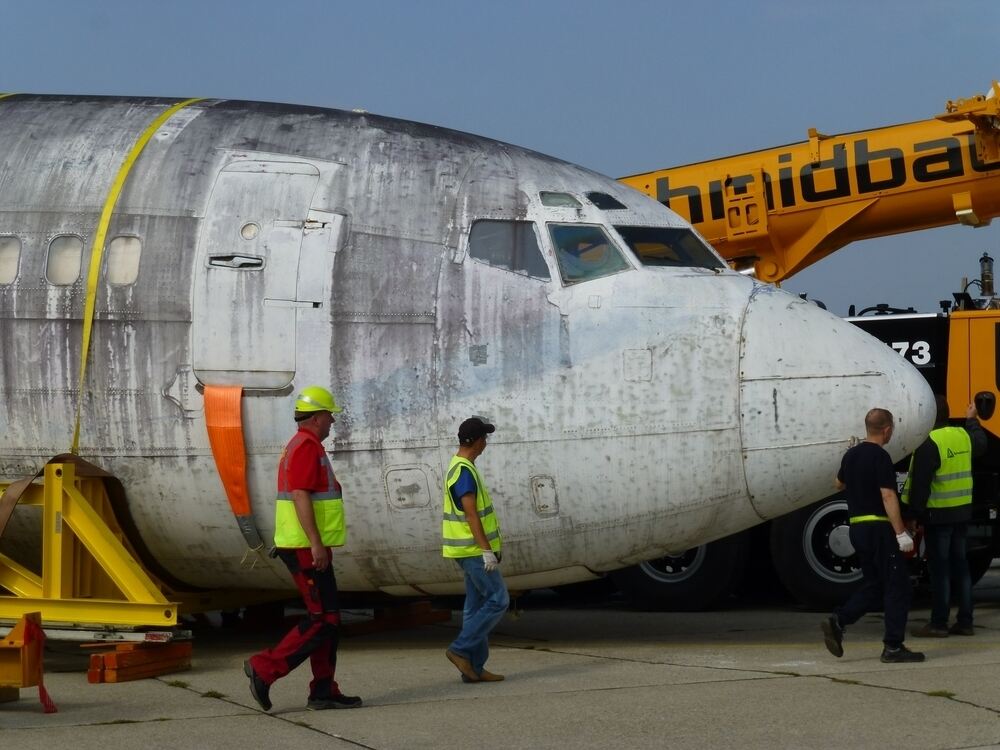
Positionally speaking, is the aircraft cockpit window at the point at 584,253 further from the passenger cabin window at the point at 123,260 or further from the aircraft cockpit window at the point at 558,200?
the passenger cabin window at the point at 123,260

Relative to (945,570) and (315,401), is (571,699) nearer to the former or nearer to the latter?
(315,401)

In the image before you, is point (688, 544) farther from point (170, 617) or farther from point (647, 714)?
point (170, 617)

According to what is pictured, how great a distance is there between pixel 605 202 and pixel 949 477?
3354mm

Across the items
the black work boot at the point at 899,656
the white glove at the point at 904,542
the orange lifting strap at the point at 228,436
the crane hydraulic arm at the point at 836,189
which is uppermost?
the crane hydraulic arm at the point at 836,189

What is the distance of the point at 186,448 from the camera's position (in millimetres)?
9516

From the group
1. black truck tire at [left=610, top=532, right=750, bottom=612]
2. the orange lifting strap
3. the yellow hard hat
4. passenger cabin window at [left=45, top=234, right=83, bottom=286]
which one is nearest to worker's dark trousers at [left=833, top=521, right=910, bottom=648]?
the yellow hard hat

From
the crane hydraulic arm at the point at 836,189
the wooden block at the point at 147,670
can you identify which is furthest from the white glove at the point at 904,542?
the crane hydraulic arm at the point at 836,189

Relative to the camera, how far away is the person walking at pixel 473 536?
858 centimetres

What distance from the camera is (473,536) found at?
862 cm

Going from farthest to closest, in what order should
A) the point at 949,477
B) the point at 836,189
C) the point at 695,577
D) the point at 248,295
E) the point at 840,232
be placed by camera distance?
the point at 840,232 → the point at 836,189 → the point at 695,577 → the point at 949,477 → the point at 248,295

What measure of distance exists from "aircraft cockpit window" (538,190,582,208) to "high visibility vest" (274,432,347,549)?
8.85 ft

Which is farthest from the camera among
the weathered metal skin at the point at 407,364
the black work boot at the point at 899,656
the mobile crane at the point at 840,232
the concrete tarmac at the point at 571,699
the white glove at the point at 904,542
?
the mobile crane at the point at 840,232

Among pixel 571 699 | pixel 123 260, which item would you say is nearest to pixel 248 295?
pixel 123 260

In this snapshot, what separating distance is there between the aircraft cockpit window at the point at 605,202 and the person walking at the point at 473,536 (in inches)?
78.9
